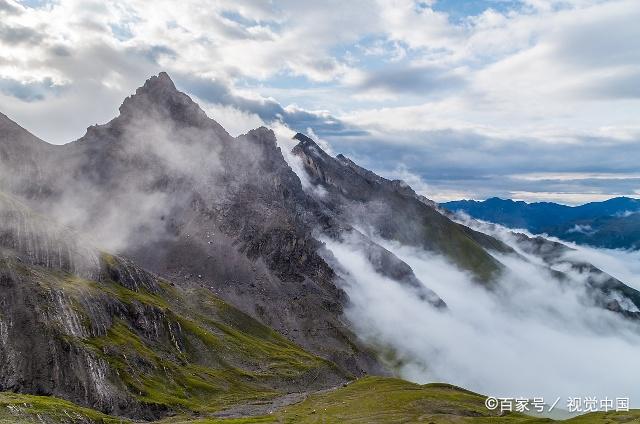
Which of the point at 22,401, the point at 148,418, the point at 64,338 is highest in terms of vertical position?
the point at 64,338

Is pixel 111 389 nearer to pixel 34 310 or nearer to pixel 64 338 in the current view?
pixel 64 338

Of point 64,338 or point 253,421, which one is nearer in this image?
point 253,421

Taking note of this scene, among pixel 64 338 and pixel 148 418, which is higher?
pixel 64 338

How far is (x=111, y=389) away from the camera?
627 feet

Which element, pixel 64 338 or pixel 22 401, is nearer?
pixel 22 401

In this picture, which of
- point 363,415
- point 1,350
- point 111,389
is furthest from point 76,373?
point 363,415

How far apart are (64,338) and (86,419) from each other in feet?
185

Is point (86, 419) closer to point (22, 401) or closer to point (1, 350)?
point (22, 401)

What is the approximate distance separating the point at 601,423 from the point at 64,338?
17975 cm

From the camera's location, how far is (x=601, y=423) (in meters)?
156

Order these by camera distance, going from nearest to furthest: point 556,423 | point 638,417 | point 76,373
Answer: point 638,417, point 556,423, point 76,373

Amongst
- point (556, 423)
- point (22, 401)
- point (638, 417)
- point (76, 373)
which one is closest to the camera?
point (22, 401)

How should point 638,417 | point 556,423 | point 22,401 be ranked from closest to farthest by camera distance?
1. point 22,401
2. point 638,417
3. point 556,423

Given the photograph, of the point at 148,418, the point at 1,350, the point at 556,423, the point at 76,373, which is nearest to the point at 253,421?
the point at 148,418
